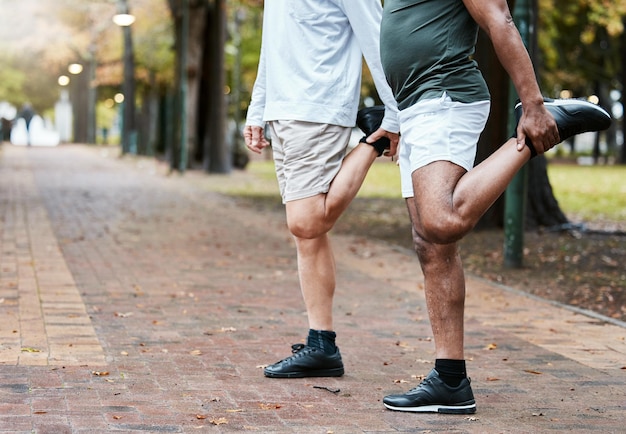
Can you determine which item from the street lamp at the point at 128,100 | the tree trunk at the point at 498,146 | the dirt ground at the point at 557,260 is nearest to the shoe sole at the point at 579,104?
the dirt ground at the point at 557,260

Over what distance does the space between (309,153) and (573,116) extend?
1237 mm

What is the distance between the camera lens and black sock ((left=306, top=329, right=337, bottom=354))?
16.9 ft

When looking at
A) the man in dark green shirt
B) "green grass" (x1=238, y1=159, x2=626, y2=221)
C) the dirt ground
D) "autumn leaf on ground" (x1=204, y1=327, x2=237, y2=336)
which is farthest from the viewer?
"green grass" (x1=238, y1=159, x2=626, y2=221)

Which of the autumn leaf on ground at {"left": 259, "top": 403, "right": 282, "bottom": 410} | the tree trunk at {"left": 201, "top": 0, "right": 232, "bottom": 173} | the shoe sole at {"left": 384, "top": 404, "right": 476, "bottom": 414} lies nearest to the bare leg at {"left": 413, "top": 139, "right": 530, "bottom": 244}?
the shoe sole at {"left": 384, "top": 404, "right": 476, "bottom": 414}

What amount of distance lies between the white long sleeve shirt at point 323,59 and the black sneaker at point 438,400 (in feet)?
3.84

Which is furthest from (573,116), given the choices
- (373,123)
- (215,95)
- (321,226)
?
(215,95)

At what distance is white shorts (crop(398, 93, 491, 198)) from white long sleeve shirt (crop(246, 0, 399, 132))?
22.5 inches

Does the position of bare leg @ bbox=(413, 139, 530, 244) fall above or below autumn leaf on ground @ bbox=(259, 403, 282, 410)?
above

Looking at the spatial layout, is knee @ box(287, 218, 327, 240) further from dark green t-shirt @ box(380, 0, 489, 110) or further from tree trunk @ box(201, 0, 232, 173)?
tree trunk @ box(201, 0, 232, 173)

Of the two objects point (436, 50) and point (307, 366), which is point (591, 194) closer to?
point (307, 366)

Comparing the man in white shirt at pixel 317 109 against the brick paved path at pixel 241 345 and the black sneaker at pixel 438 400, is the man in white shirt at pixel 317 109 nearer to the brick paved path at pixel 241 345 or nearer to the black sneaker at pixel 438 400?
the brick paved path at pixel 241 345

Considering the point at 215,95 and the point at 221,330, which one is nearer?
the point at 221,330

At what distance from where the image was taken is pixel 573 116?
4.21 m

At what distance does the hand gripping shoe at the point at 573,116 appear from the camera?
4.20 meters
